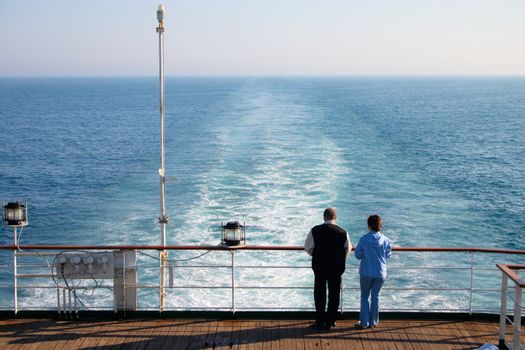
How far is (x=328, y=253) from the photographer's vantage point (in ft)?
21.3

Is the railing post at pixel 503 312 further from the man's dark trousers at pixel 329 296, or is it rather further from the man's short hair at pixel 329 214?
the man's short hair at pixel 329 214

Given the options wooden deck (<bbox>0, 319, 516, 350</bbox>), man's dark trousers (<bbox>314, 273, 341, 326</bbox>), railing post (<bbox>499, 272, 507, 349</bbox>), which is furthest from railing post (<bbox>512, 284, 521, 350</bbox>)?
man's dark trousers (<bbox>314, 273, 341, 326</bbox>)

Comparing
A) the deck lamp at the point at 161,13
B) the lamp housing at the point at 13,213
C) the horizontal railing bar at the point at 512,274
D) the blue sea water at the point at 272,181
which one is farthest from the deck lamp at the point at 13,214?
the blue sea water at the point at 272,181

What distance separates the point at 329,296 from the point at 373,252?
679 mm

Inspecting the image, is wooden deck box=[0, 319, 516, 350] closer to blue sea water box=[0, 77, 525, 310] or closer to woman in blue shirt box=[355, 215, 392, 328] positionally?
woman in blue shirt box=[355, 215, 392, 328]

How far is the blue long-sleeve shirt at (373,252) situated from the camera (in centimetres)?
650

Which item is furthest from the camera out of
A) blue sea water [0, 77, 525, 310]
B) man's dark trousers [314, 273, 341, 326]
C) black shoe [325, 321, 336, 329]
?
blue sea water [0, 77, 525, 310]

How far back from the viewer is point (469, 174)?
3316cm

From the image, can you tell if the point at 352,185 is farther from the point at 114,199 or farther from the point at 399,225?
Result: the point at 114,199

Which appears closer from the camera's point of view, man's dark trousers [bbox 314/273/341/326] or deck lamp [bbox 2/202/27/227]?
man's dark trousers [bbox 314/273/341/326]

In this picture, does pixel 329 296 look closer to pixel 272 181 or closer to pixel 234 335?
pixel 234 335

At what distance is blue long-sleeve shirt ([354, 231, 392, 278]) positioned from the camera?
6504 mm

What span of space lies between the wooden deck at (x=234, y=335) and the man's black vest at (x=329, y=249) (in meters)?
0.74

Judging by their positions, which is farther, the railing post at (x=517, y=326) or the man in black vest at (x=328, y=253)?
the man in black vest at (x=328, y=253)
